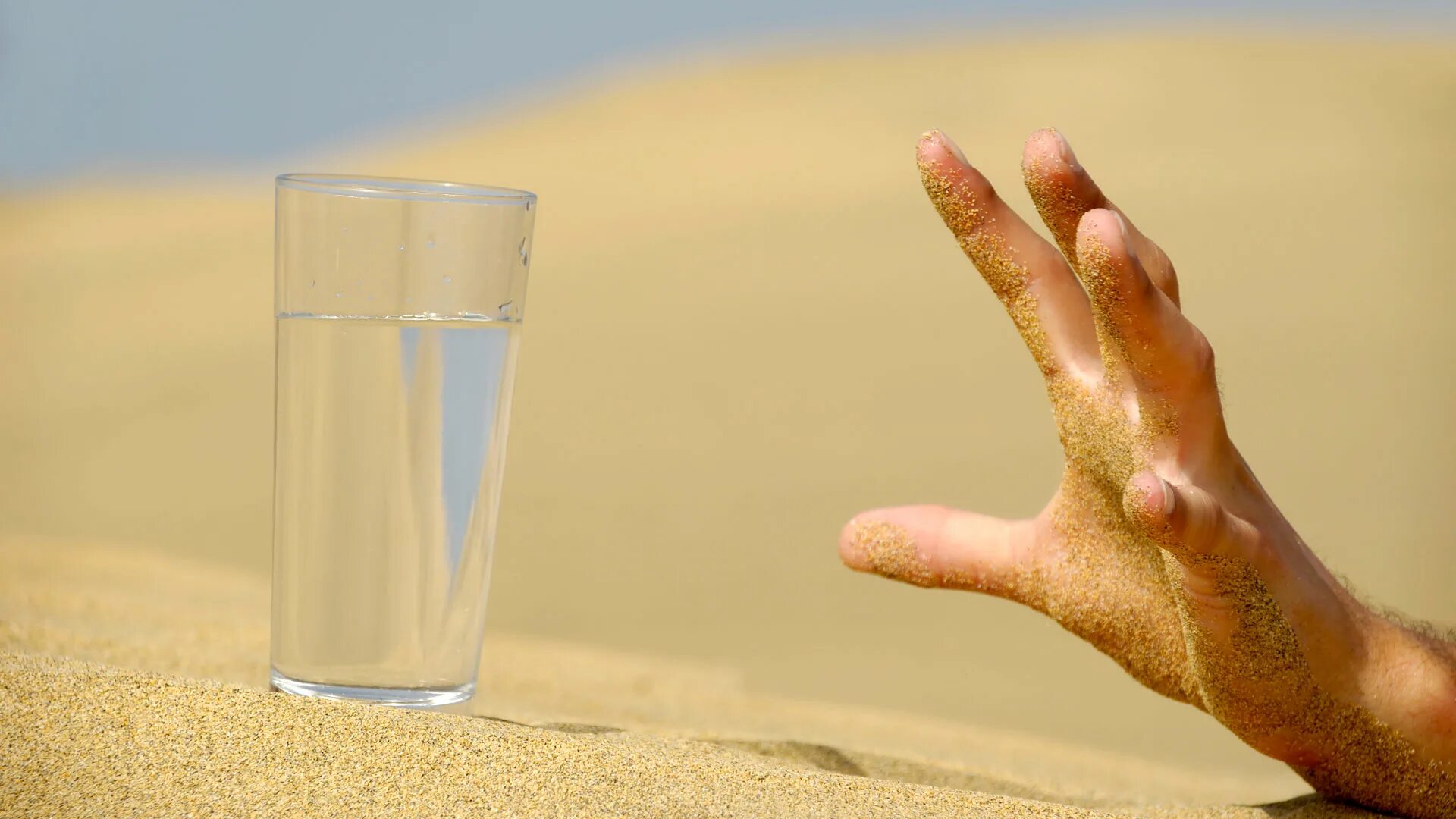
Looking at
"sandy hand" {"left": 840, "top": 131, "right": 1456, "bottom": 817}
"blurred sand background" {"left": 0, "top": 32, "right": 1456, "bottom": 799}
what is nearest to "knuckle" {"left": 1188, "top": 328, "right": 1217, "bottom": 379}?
→ "sandy hand" {"left": 840, "top": 131, "right": 1456, "bottom": 817}

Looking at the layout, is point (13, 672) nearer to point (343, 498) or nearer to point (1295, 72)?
point (343, 498)

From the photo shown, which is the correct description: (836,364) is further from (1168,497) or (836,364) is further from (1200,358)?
(1168,497)

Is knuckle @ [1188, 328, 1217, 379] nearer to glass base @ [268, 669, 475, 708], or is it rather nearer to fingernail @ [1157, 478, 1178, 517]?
fingernail @ [1157, 478, 1178, 517]

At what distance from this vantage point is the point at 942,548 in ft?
4.40

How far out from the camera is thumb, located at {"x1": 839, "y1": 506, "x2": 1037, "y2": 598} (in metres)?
1.33

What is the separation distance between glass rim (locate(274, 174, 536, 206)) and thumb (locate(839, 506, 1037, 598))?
49 centimetres

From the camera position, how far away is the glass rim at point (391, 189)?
1.06m

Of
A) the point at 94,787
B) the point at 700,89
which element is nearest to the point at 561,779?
the point at 94,787

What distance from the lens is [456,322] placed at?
108 centimetres

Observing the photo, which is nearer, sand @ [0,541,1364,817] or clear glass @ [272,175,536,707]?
sand @ [0,541,1364,817]

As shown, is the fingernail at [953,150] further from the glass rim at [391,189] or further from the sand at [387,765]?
the sand at [387,765]

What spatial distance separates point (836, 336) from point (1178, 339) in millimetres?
4370

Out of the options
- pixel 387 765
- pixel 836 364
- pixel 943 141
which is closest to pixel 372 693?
pixel 387 765

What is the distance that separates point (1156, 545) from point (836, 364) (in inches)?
160
